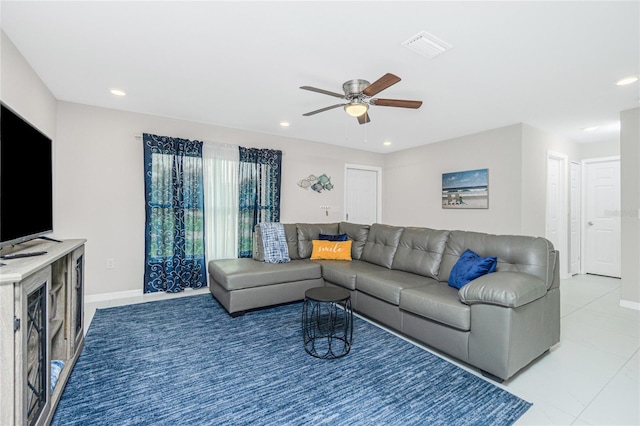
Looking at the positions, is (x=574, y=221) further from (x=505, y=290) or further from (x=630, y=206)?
(x=505, y=290)

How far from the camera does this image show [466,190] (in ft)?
15.6

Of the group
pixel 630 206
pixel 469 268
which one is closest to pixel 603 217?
pixel 630 206

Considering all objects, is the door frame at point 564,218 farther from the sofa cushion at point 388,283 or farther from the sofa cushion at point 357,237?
the sofa cushion at point 388,283

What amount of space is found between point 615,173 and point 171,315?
739 centimetres

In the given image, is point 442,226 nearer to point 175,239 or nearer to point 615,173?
point 615,173

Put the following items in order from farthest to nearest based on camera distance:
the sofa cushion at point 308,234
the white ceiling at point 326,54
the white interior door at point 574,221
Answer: the white interior door at point 574,221 < the sofa cushion at point 308,234 < the white ceiling at point 326,54

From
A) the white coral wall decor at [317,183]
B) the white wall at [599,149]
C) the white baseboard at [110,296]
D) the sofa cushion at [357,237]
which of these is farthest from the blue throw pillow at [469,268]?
the white wall at [599,149]

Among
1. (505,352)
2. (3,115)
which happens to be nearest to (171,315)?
(3,115)

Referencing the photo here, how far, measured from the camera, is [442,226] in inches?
202

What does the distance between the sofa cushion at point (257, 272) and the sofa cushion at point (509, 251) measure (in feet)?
5.16

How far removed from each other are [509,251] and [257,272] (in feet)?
8.33

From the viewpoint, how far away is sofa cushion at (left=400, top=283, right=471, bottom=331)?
2.16 m

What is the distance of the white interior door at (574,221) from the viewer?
5219 mm

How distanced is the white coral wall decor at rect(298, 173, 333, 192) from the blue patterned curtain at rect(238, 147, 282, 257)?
0.58 metres
